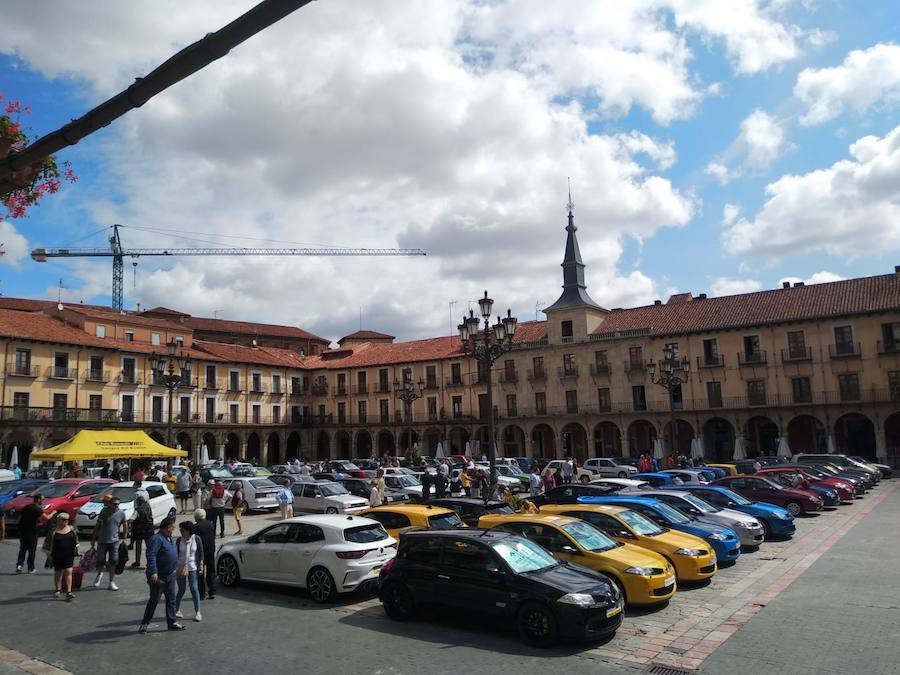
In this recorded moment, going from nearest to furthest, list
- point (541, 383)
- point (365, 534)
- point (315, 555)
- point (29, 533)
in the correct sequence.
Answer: point (315, 555)
point (365, 534)
point (29, 533)
point (541, 383)

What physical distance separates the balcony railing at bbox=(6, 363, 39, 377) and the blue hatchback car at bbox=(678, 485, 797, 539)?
4170 centimetres

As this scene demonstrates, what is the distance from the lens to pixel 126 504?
18.6 m

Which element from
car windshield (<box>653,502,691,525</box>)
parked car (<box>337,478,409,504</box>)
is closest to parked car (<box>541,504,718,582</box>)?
car windshield (<box>653,502,691,525</box>)

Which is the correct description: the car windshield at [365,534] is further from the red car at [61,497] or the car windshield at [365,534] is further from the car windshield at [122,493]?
the red car at [61,497]

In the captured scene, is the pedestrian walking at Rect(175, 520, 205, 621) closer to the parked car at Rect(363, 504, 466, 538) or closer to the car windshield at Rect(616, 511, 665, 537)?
the parked car at Rect(363, 504, 466, 538)

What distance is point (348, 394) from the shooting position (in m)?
63.5

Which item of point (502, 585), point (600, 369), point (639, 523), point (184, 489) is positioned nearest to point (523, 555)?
point (502, 585)

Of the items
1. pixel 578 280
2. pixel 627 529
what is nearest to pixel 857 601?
pixel 627 529

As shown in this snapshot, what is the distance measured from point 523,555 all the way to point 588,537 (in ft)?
6.90

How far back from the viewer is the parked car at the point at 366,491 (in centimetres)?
2505

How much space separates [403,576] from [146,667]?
3.51 metres

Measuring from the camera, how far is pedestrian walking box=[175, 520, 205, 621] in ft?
31.7

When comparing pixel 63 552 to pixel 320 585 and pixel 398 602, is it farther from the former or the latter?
pixel 398 602

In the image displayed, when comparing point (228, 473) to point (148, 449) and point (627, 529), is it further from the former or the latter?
point (627, 529)
